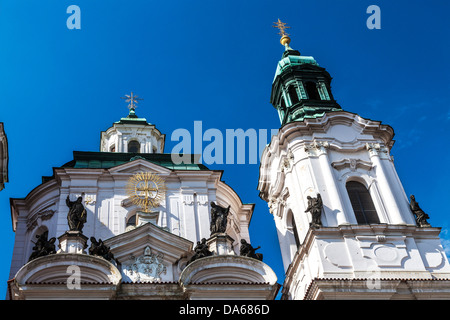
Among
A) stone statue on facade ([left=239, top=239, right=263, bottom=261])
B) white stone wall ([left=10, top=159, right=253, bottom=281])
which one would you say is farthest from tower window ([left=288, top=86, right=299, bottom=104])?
stone statue on facade ([left=239, top=239, right=263, bottom=261])

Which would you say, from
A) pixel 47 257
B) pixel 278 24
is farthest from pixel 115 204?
pixel 278 24

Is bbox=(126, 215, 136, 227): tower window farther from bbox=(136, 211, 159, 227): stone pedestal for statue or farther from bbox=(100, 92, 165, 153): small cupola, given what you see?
bbox=(100, 92, 165, 153): small cupola

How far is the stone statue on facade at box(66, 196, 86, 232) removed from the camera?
20.2 m

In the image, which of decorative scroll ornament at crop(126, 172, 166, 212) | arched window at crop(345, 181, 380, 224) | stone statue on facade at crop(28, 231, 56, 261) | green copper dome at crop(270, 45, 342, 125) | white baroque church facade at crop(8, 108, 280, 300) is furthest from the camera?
green copper dome at crop(270, 45, 342, 125)

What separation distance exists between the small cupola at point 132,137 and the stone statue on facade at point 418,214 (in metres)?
11.8

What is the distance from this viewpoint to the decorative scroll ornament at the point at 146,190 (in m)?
22.8

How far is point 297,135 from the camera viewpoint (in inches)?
968

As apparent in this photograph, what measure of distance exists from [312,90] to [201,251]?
1113 cm

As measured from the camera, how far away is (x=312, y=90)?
28.0 m

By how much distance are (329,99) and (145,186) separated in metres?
9.01

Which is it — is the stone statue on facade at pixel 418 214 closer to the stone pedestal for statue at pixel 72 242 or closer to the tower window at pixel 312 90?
the tower window at pixel 312 90

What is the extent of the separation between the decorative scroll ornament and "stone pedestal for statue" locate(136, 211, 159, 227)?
0.58 m

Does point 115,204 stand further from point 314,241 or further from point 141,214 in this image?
point 314,241

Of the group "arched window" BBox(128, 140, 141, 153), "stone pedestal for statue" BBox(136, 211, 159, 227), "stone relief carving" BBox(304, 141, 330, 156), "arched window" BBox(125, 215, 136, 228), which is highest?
"arched window" BBox(128, 140, 141, 153)
